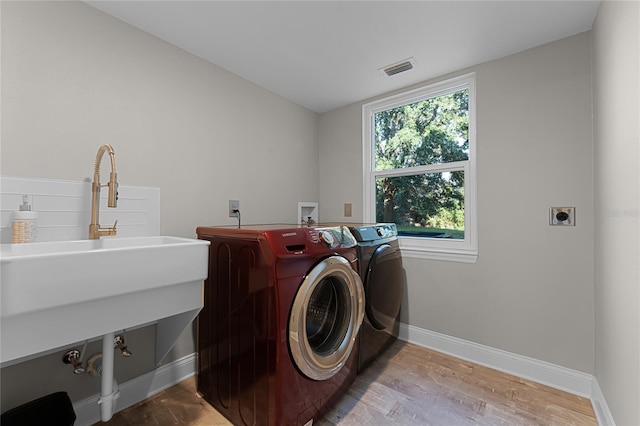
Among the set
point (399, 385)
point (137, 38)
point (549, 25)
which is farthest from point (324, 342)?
point (549, 25)

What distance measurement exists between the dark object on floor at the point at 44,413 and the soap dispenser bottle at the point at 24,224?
72 centimetres

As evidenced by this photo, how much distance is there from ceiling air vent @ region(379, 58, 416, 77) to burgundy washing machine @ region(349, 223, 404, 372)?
1171 mm

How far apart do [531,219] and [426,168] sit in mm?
815

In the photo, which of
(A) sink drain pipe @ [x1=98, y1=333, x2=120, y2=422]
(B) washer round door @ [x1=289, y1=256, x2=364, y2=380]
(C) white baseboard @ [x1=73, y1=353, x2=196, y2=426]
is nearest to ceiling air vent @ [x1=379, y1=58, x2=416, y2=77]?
(B) washer round door @ [x1=289, y1=256, x2=364, y2=380]

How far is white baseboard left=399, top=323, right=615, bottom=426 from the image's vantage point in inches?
62.1

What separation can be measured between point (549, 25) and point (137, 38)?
2393 millimetres

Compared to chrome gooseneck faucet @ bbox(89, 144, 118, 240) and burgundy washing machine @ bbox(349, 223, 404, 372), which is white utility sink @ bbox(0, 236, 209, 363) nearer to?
chrome gooseneck faucet @ bbox(89, 144, 118, 240)

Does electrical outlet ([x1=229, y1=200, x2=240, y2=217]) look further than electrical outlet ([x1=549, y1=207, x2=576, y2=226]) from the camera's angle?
Yes

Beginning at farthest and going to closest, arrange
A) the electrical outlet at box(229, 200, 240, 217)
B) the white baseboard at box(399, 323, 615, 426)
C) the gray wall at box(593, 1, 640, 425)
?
1. the electrical outlet at box(229, 200, 240, 217)
2. the white baseboard at box(399, 323, 615, 426)
3. the gray wall at box(593, 1, 640, 425)

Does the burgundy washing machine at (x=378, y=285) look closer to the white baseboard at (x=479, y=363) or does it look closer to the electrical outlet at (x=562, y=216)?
the white baseboard at (x=479, y=363)

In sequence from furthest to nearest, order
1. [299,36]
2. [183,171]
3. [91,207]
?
[183,171] < [299,36] < [91,207]

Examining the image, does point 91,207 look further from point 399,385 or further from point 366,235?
point 399,385

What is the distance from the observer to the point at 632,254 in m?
1.05

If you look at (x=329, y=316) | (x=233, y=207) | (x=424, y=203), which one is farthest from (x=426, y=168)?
(x=233, y=207)
